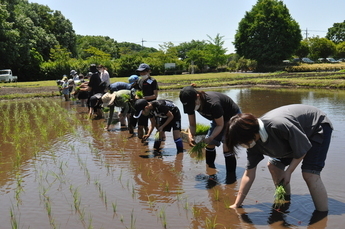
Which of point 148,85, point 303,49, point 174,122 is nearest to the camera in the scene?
point 174,122

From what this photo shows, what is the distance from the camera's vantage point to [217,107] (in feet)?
16.6

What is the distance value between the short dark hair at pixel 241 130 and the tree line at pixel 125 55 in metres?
36.6

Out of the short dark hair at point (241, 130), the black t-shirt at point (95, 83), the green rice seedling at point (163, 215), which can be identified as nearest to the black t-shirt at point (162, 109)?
the green rice seedling at point (163, 215)

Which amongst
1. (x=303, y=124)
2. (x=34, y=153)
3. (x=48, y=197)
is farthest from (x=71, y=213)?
(x=34, y=153)

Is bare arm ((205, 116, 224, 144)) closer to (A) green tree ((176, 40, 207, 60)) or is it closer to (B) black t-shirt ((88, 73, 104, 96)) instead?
(B) black t-shirt ((88, 73, 104, 96))

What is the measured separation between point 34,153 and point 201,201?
410 cm

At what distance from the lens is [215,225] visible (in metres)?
3.96

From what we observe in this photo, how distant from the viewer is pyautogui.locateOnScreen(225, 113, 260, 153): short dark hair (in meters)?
3.43

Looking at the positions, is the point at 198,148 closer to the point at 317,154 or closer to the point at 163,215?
the point at 163,215

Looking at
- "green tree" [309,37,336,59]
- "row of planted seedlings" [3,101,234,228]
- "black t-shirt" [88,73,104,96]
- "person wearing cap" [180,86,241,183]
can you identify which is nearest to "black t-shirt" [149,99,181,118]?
"row of planted seedlings" [3,101,234,228]

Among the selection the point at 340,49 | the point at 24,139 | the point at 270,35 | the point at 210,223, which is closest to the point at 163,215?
the point at 210,223

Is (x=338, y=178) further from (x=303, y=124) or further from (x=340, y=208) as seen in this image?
(x=303, y=124)

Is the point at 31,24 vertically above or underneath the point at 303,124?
above

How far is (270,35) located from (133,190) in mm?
49706
